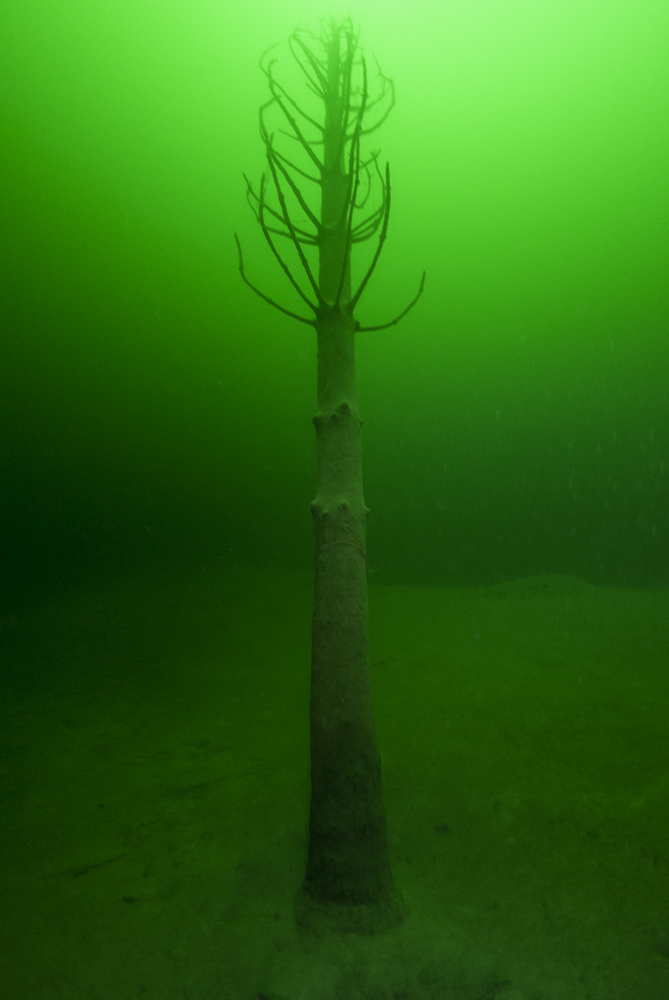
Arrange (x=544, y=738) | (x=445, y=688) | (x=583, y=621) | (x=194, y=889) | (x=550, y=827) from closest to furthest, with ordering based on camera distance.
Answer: (x=194, y=889), (x=550, y=827), (x=544, y=738), (x=445, y=688), (x=583, y=621)

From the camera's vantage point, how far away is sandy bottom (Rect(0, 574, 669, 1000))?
1.51m

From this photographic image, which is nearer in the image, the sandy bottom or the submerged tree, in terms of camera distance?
the sandy bottom

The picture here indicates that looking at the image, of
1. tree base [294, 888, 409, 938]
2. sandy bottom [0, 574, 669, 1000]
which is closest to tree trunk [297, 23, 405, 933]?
tree base [294, 888, 409, 938]

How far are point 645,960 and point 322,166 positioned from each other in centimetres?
250

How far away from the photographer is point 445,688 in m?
3.47

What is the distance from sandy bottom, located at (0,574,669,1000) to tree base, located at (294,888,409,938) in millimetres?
31

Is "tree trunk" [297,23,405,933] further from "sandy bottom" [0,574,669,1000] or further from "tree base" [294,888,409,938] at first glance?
"sandy bottom" [0,574,669,1000]

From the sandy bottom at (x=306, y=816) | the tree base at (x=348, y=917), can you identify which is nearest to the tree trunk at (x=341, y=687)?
the tree base at (x=348, y=917)

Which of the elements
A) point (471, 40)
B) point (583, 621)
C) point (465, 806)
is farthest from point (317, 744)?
point (471, 40)

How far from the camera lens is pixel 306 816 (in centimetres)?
224

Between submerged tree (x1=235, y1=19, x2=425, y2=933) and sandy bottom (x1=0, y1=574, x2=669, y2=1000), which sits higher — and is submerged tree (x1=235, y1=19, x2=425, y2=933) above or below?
above

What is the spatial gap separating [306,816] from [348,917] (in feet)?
2.04

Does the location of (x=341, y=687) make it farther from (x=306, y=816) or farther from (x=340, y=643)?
(x=306, y=816)

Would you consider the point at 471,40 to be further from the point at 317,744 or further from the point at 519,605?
the point at 317,744
